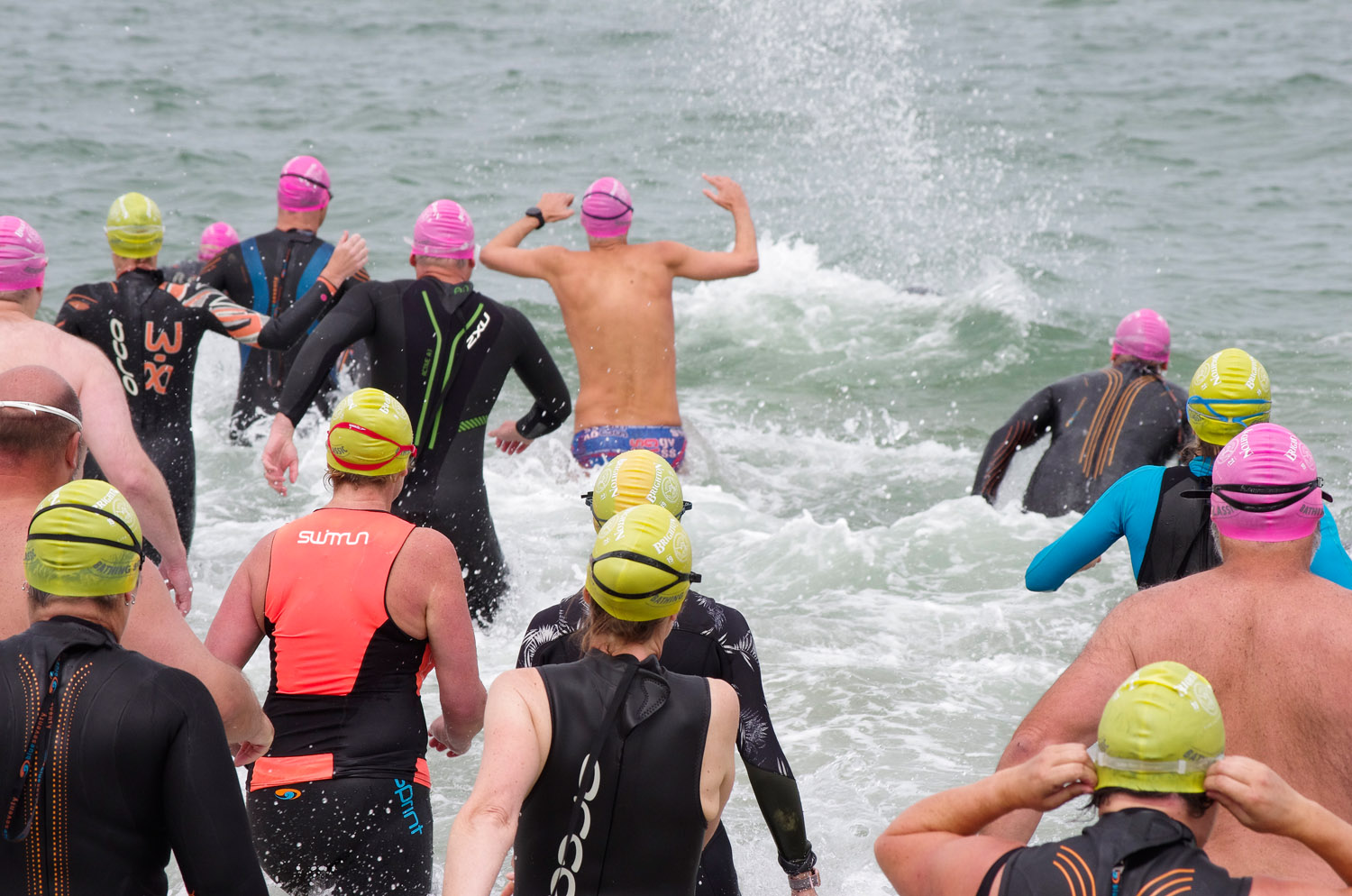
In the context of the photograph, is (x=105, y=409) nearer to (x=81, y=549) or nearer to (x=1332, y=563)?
(x=81, y=549)

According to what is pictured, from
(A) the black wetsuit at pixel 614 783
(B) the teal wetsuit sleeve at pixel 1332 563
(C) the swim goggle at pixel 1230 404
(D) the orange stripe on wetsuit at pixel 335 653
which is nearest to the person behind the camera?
(A) the black wetsuit at pixel 614 783

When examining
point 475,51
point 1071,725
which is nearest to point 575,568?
point 1071,725

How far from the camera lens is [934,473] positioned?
9.80m

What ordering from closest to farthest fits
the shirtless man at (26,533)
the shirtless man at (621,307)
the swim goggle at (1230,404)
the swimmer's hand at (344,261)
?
1. the shirtless man at (26,533)
2. the swim goggle at (1230,404)
3. the swimmer's hand at (344,261)
4. the shirtless man at (621,307)

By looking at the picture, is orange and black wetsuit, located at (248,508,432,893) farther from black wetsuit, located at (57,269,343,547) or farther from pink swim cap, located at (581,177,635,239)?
pink swim cap, located at (581,177,635,239)

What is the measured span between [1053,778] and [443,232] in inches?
153

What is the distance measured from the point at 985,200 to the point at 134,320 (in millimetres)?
13250

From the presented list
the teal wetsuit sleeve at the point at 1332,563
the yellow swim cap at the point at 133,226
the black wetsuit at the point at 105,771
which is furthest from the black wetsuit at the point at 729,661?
the yellow swim cap at the point at 133,226

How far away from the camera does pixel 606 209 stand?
6984mm

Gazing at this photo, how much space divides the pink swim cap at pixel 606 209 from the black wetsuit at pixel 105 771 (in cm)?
477

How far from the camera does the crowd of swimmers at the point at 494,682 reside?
2.35 meters

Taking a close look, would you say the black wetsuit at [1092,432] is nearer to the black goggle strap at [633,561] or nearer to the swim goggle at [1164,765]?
the black goggle strap at [633,561]

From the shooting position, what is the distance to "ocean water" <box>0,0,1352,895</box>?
6.87 metres

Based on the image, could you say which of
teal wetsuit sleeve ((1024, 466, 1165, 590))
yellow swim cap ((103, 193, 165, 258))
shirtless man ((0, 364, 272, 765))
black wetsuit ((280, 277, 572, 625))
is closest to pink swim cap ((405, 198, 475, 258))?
black wetsuit ((280, 277, 572, 625))
